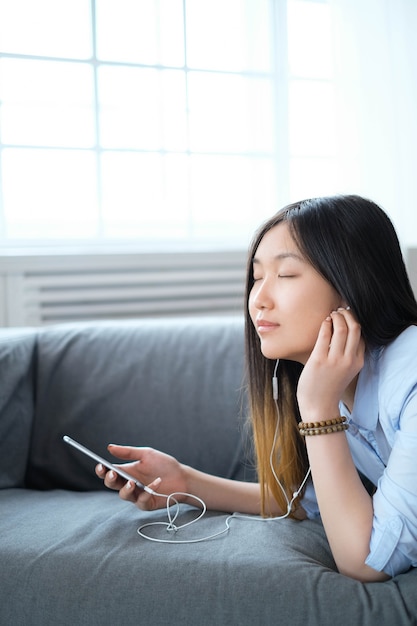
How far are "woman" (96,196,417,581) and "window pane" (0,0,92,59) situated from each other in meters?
1.55

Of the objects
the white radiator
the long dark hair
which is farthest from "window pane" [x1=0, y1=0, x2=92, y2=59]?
the long dark hair

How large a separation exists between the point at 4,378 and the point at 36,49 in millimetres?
1380

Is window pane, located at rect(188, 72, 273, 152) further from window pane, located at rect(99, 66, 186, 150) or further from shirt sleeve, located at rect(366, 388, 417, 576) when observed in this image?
shirt sleeve, located at rect(366, 388, 417, 576)

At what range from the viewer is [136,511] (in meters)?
1.49

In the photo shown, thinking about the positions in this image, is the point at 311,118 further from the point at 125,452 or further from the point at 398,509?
the point at 398,509

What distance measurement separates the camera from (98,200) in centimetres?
259

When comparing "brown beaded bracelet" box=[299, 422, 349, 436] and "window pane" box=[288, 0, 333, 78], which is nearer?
"brown beaded bracelet" box=[299, 422, 349, 436]

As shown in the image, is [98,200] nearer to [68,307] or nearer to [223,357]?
[68,307]

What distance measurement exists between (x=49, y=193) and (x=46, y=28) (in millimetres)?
606

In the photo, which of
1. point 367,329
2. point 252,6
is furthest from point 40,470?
point 252,6

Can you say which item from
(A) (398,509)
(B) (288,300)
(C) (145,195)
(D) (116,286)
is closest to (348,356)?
(B) (288,300)

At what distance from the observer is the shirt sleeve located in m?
1.11

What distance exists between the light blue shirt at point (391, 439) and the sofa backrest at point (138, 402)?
0.46 metres

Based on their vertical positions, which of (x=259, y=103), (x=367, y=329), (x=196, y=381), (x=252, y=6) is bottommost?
(x=196, y=381)
